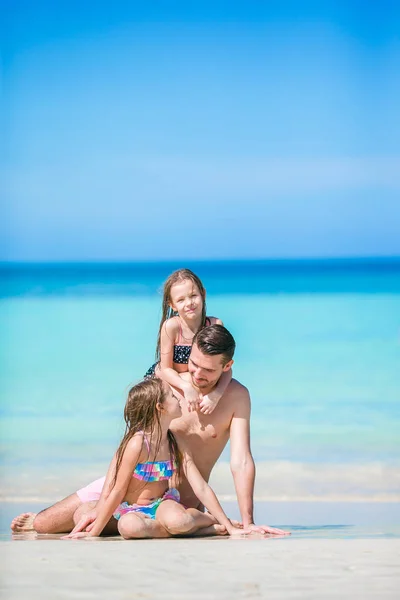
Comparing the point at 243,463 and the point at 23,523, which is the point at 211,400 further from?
the point at 23,523

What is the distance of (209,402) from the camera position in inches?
157

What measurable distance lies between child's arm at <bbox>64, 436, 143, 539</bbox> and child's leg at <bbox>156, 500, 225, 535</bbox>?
0.15m

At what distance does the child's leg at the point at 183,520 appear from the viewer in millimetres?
3740

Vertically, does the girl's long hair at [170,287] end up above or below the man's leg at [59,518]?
above

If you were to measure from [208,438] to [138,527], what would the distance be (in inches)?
20.1

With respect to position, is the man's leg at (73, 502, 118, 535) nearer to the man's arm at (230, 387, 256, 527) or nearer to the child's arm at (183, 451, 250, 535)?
the child's arm at (183, 451, 250, 535)

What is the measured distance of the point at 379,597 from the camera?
2803 mm

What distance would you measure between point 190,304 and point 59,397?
3.95 metres

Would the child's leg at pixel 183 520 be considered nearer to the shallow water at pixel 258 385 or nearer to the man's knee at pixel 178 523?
the man's knee at pixel 178 523

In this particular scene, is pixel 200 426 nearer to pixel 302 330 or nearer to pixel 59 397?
pixel 59 397

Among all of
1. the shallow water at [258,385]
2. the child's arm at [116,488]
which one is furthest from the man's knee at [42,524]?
the shallow water at [258,385]

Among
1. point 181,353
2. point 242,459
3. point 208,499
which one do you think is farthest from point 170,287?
point 208,499

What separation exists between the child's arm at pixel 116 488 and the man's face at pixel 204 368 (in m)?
0.35

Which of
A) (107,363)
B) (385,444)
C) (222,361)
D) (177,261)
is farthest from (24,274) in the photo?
(222,361)
